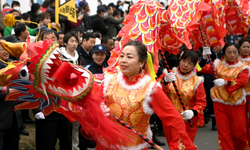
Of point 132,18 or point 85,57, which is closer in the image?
point 132,18

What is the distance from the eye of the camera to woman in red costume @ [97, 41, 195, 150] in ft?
8.99

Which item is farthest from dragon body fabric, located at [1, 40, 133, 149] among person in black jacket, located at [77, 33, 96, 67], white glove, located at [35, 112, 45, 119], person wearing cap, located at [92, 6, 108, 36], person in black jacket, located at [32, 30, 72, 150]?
person wearing cap, located at [92, 6, 108, 36]

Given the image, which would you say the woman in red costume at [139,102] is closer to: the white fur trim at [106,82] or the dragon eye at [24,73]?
the white fur trim at [106,82]

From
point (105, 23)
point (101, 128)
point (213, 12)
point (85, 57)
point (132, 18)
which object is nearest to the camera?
point (101, 128)

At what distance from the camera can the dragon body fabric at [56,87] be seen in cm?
247

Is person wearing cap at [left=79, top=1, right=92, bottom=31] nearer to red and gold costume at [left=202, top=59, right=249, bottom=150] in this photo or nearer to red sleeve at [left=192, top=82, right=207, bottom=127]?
red and gold costume at [left=202, top=59, right=249, bottom=150]

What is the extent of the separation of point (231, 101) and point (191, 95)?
3.55ft

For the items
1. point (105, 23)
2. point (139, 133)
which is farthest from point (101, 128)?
point (105, 23)

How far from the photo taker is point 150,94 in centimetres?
279

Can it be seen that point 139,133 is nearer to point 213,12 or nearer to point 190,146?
point 190,146

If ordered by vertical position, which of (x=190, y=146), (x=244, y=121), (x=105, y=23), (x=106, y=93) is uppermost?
(x=105, y=23)

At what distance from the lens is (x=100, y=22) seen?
7.95 metres

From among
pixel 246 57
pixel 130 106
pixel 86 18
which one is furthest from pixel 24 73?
pixel 86 18

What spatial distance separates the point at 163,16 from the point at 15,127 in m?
2.31
